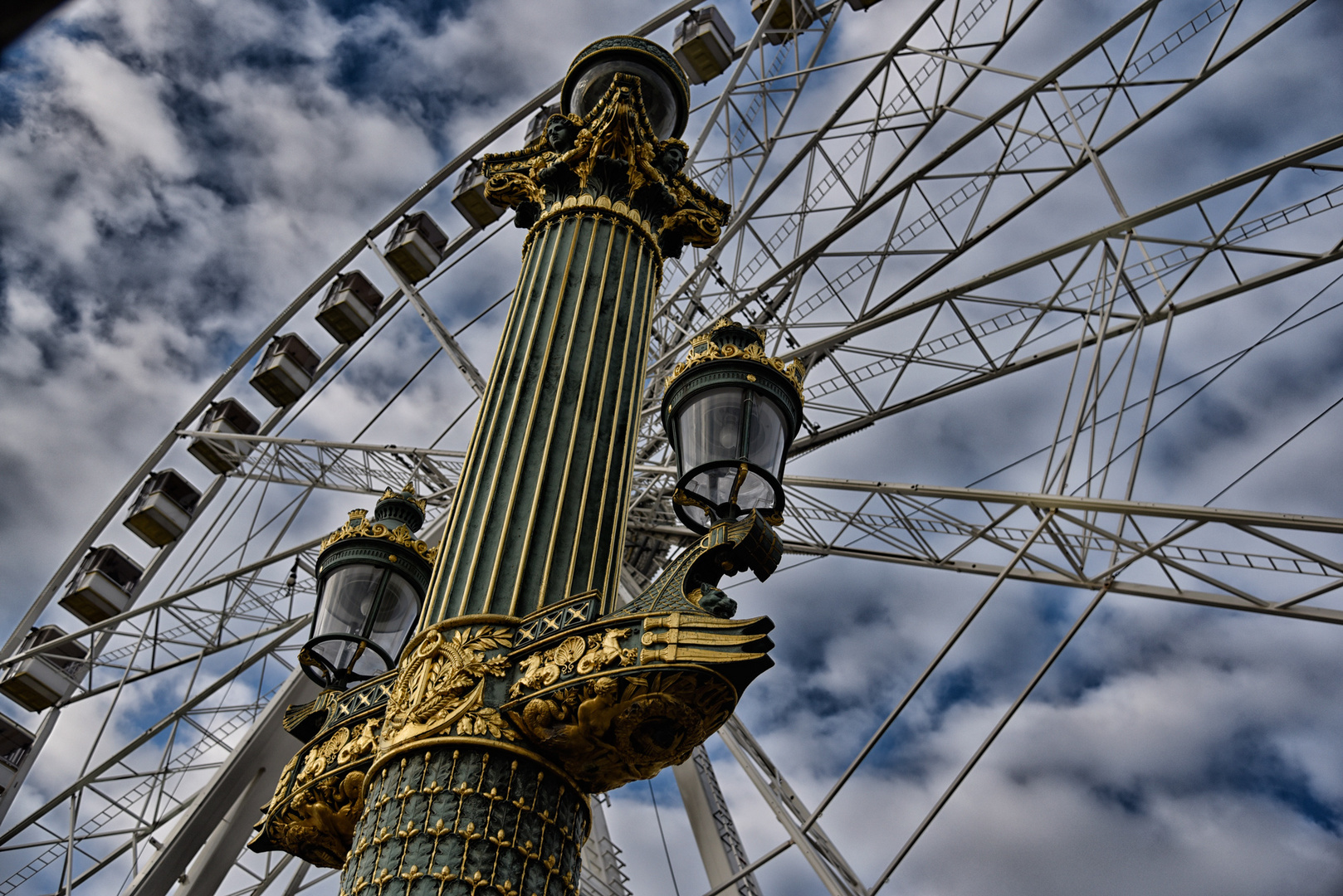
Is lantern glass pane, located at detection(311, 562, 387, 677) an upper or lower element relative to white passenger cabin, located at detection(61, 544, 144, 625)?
lower

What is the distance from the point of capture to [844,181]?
1911 centimetres

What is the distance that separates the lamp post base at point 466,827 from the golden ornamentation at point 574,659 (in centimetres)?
31

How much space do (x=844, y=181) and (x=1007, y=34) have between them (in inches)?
125

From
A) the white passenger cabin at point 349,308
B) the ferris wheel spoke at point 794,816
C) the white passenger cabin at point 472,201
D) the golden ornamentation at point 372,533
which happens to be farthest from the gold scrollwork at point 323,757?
the white passenger cabin at point 349,308

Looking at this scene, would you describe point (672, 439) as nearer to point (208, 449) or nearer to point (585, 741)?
point (585, 741)

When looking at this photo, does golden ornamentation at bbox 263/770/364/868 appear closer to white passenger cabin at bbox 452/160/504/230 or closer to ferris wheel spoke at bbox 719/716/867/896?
ferris wheel spoke at bbox 719/716/867/896

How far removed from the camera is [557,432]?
6.46 metres

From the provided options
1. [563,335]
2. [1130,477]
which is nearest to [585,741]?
[563,335]

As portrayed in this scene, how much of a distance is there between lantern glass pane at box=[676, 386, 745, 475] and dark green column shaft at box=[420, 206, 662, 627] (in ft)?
0.93

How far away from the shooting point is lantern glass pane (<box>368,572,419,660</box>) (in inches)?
312

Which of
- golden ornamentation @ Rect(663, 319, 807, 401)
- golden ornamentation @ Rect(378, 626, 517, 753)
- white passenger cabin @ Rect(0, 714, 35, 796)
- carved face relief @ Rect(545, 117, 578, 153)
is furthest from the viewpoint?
white passenger cabin @ Rect(0, 714, 35, 796)

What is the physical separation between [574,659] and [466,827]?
0.80m

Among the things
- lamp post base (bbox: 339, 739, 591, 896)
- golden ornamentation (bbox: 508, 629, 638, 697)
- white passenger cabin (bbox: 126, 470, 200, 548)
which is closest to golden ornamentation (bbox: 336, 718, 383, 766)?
lamp post base (bbox: 339, 739, 591, 896)

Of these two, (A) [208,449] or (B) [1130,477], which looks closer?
(B) [1130,477]
